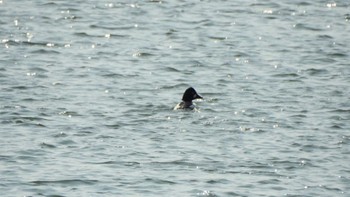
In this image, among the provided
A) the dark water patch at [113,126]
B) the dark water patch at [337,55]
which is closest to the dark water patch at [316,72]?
the dark water patch at [337,55]

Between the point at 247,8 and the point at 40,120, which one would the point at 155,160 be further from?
the point at 247,8

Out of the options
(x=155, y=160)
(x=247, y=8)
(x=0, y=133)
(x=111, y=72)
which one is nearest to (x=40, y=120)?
(x=0, y=133)

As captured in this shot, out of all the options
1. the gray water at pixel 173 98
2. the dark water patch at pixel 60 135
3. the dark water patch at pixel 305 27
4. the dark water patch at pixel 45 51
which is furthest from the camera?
the dark water patch at pixel 305 27

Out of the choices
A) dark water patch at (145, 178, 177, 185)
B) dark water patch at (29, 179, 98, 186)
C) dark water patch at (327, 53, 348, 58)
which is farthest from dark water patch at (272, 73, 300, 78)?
dark water patch at (29, 179, 98, 186)

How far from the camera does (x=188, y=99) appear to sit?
28.8 m

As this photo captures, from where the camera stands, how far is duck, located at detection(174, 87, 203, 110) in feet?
93.4

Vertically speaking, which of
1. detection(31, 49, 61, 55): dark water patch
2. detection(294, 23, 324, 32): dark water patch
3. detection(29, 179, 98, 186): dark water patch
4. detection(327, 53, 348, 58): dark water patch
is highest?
detection(294, 23, 324, 32): dark water patch

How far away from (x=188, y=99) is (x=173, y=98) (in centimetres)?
142

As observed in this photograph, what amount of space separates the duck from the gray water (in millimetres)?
317

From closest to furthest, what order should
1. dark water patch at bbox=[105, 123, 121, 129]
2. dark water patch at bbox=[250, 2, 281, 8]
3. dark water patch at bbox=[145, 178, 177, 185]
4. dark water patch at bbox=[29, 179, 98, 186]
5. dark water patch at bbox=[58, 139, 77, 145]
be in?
1. dark water patch at bbox=[29, 179, 98, 186]
2. dark water patch at bbox=[145, 178, 177, 185]
3. dark water patch at bbox=[58, 139, 77, 145]
4. dark water patch at bbox=[105, 123, 121, 129]
5. dark water patch at bbox=[250, 2, 281, 8]

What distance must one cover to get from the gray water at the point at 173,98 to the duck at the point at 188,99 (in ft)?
1.04

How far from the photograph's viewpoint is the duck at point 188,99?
28469mm

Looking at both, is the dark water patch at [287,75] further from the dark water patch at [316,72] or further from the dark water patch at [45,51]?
the dark water patch at [45,51]

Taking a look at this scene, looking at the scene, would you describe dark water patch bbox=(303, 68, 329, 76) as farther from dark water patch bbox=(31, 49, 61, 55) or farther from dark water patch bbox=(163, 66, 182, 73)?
dark water patch bbox=(31, 49, 61, 55)
